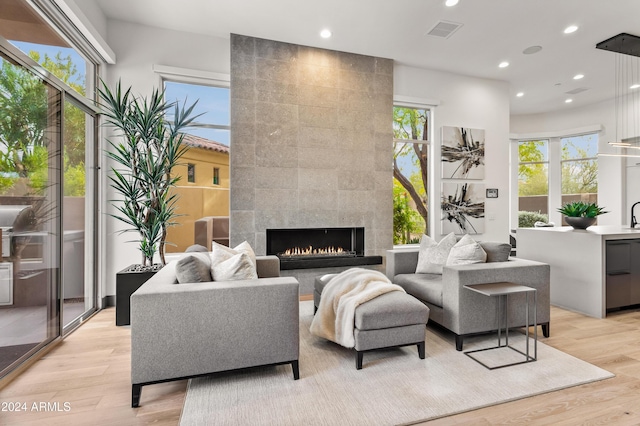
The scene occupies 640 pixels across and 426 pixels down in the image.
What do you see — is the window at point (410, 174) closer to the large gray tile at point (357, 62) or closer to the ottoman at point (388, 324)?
the large gray tile at point (357, 62)

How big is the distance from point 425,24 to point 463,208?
2.86 metres

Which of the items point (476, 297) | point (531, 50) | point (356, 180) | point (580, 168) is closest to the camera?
point (476, 297)

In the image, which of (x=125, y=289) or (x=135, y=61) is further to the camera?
(x=135, y=61)

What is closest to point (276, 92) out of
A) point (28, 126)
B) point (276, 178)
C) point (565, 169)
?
point (276, 178)

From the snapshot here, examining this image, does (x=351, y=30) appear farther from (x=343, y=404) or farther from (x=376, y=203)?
(x=343, y=404)

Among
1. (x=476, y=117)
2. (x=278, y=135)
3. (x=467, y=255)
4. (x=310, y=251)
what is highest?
(x=476, y=117)

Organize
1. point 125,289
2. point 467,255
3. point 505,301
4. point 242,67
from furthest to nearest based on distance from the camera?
point 242,67 < point 125,289 < point 467,255 < point 505,301

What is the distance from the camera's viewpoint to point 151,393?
2.06 metres

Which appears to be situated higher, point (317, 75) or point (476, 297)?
point (317, 75)

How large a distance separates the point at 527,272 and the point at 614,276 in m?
1.47

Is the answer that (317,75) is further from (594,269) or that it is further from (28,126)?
(594,269)

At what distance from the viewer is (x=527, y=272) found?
114 inches

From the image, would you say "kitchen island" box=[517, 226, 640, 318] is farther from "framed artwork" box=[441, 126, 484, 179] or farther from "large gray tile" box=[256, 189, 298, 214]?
"large gray tile" box=[256, 189, 298, 214]

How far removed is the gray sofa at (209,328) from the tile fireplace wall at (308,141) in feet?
7.77
